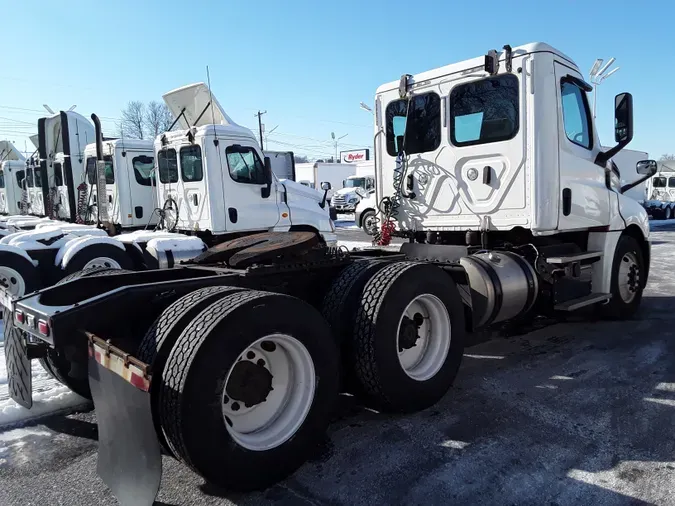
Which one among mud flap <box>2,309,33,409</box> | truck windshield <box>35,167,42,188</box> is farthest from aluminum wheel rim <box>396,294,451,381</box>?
truck windshield <box>35,167,42,188</box>

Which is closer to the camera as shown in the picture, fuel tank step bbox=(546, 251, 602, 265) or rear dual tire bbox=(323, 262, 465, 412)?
rear dual tire bbox=(323, 262, 465, 412)

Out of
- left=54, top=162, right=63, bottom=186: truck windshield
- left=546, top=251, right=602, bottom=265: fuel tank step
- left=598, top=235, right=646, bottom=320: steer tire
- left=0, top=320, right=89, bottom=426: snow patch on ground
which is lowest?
left=0, top=320, right=89, bottom=426: snow patch on ground

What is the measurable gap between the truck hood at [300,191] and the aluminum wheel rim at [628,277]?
554cm

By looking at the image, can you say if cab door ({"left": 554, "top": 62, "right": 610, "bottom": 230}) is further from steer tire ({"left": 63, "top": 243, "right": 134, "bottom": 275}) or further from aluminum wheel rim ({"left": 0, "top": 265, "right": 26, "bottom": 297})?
aluminum wheel rim ({"left": 0, "top": 265, "right": 26, "bottom": 297})

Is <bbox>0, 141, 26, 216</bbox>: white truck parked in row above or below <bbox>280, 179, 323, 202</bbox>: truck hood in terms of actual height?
above

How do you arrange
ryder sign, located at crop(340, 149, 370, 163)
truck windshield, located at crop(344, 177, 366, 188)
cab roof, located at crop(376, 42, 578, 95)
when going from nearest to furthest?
cab roof, located at crop(376, 42, 578, 95)
truck windshield, located at crop(344, 177, 366, 188)
ryder sign, located at crop(340, 149, 370, 163)

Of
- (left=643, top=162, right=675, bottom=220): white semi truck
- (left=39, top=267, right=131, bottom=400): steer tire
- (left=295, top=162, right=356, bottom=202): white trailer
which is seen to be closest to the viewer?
(left=39, top=267, right=131, bottom=400): steer tire

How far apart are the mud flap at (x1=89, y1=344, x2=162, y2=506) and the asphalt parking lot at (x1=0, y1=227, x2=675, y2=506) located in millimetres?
302

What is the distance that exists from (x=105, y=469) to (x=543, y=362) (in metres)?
4.02

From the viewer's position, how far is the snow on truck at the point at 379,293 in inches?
106

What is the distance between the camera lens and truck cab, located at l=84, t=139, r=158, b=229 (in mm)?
11188

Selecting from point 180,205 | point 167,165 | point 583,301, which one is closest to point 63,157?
point 167,165

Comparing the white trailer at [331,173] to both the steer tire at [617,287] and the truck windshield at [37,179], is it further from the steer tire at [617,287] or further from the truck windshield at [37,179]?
the steer tire at [617,287]

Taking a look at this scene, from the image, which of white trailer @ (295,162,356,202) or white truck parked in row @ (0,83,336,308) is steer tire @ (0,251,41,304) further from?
white trailer @ (295,162,356,202)
